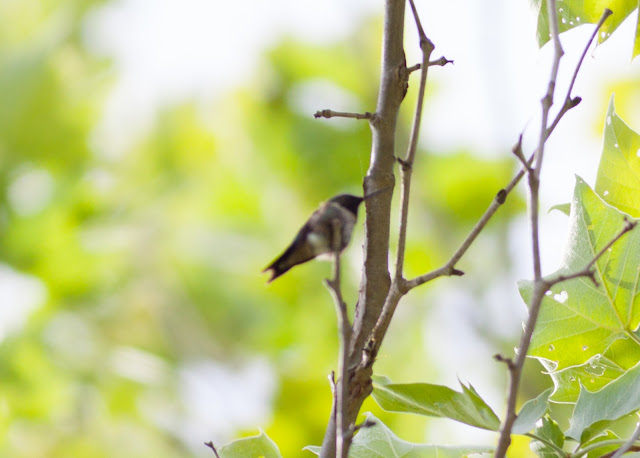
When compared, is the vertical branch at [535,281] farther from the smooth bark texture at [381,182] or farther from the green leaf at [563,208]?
the green leaf at [563,208]

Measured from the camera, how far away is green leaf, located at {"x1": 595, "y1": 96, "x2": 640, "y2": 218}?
1.11 m

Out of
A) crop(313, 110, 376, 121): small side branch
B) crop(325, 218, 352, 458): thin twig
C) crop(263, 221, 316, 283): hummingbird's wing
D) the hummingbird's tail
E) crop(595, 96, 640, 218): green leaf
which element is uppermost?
crop(313, 110, 376, 121): small side branch

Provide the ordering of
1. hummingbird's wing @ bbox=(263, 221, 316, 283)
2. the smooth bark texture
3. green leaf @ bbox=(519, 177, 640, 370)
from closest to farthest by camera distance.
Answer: the smooth bark texture, green leaf @ bbox=(519, 177, 640, 370), hummingbird's wing @ bbox=(263, 221, 316, 283)

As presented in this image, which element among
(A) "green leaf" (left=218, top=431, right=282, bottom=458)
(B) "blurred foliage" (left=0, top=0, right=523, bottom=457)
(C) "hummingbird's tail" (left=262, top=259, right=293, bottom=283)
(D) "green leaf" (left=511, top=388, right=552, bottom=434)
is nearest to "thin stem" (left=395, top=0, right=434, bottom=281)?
(D) "green leaf" (left=511, top=388, right=552, bottom=434)

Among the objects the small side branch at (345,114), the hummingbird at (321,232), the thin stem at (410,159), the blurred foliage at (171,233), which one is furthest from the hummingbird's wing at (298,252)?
the blurred foliage at (171,233)

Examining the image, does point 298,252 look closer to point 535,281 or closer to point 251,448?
point 251,448

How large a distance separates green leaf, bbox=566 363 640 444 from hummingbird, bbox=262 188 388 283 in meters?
0.42

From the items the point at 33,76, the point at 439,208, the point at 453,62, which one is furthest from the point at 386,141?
the point at 33,76

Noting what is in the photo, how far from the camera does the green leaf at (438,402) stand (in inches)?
36.0

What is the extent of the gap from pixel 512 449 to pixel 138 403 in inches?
140

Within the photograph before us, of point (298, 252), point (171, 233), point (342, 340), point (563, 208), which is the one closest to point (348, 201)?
point (298, 252)

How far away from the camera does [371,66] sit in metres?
5.10

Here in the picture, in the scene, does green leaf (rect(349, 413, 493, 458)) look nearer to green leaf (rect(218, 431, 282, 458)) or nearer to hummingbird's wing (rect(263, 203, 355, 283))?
green leaf (rect(218, 431, 282, 458))

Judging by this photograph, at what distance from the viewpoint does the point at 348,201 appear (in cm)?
136
